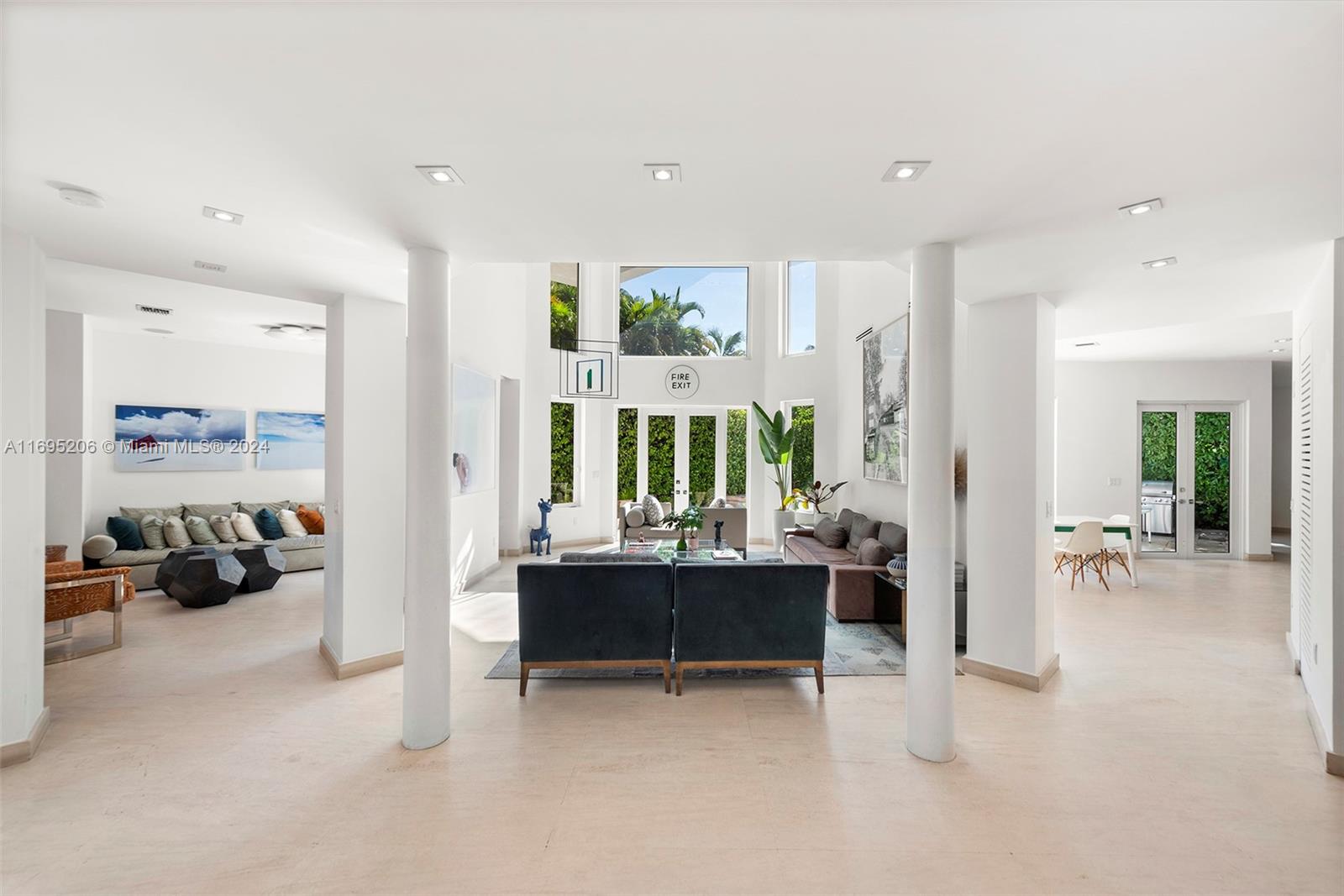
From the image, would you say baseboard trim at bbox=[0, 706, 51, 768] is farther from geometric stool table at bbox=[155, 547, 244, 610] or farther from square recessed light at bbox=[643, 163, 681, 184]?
square recessed light at bbox=[643, 163, 681, 184]

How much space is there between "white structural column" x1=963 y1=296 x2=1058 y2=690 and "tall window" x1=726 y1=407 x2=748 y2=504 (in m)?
6.18

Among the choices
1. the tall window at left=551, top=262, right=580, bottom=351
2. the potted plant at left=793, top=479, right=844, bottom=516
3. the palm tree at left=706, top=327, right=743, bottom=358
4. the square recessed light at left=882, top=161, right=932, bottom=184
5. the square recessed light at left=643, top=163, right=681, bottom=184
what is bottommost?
the potted plant at left=793, top=479, right=844, bottom=516

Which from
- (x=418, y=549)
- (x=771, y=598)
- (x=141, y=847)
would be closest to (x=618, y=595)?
(x=771, y=598)

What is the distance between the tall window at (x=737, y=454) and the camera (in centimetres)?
1069

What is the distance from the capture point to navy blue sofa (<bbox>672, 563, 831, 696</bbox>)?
4074 mm

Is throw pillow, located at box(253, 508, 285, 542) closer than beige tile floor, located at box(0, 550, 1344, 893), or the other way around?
beige tile floor, located at box(0, 550, 1344, 893)

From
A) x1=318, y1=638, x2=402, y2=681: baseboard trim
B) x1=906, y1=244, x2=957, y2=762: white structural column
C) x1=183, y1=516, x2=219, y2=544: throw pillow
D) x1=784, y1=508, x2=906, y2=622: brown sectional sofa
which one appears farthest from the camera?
x1=183, y1=516, x2=219, y2=544: throw pillow

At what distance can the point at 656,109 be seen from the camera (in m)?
2.03

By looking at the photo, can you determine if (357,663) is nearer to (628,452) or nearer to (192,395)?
(192,395)

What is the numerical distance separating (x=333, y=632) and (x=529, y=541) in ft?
15.5

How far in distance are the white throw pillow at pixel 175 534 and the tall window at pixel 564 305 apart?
536 centimetres

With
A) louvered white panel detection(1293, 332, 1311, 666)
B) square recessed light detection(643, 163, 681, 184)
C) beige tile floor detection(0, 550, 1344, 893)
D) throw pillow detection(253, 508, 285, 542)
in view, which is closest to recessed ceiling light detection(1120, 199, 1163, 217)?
square recessed light detection(643, 163, 681, 184)

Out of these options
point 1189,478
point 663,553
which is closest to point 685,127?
point 663,553

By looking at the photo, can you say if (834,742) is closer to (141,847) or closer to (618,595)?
(618,595)
